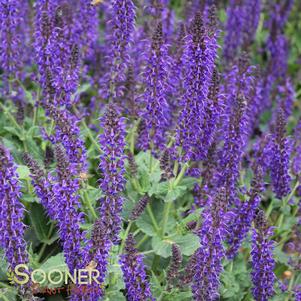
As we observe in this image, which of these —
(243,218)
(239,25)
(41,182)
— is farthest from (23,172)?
(239,25)

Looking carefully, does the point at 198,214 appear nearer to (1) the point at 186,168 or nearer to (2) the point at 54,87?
(1) the point at 186,168

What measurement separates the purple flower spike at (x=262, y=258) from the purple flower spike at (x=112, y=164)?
1.33 meters

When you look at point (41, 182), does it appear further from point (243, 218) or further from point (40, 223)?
point (243, 218)

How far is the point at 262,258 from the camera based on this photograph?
19.1 ft

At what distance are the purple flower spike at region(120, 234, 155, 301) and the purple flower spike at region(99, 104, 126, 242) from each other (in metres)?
0.43

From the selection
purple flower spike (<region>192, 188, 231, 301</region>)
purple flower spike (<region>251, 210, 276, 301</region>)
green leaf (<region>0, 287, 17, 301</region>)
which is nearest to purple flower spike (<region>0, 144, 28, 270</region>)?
green leaf (<region>0, 287, 17, 301</region>)

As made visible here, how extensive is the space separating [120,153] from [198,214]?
1.49 meters

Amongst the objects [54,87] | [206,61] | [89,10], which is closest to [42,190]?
[54,87]

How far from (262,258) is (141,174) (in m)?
1.87

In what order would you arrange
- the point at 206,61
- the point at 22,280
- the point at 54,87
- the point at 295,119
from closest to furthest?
the point at 22,280, the point at 206,61, the point at 54,87, the point at 295,119

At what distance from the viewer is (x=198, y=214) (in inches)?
254

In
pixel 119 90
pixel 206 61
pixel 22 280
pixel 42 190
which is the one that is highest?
pixel 206 61

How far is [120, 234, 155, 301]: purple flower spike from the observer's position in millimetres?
5215

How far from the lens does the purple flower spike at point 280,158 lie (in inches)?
261
